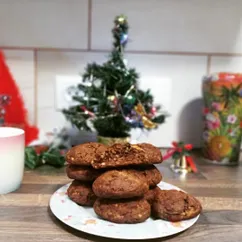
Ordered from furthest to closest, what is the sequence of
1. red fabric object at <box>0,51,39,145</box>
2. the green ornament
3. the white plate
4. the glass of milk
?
red fabric object at <box>0,51,39,145</box>, the green ornament, the glass of milk, the white plate

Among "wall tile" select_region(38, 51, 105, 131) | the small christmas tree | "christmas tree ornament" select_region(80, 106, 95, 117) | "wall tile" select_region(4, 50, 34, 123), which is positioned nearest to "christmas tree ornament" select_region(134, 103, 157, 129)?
the small christmas tree

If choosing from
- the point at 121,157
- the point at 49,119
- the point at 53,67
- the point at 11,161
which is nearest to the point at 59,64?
the point at 53,67

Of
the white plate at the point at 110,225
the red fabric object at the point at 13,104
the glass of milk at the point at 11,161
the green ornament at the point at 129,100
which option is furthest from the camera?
the red fabric object at the point at 13,104

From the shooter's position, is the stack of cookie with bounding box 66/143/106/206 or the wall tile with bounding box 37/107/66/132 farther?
the wall tile with bounding box 37/107/66/132

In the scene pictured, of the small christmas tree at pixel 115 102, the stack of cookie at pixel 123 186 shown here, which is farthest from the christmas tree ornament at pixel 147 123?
the stack of cookie at pixel 123 186

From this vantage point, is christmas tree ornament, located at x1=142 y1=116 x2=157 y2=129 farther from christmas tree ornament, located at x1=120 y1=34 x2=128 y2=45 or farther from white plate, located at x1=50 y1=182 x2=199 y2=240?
white plate, located at x1=50 y1=182 x2=199 y2=240

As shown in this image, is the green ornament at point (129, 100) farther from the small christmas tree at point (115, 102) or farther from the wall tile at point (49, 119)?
the wall tile at point (49, 119)
